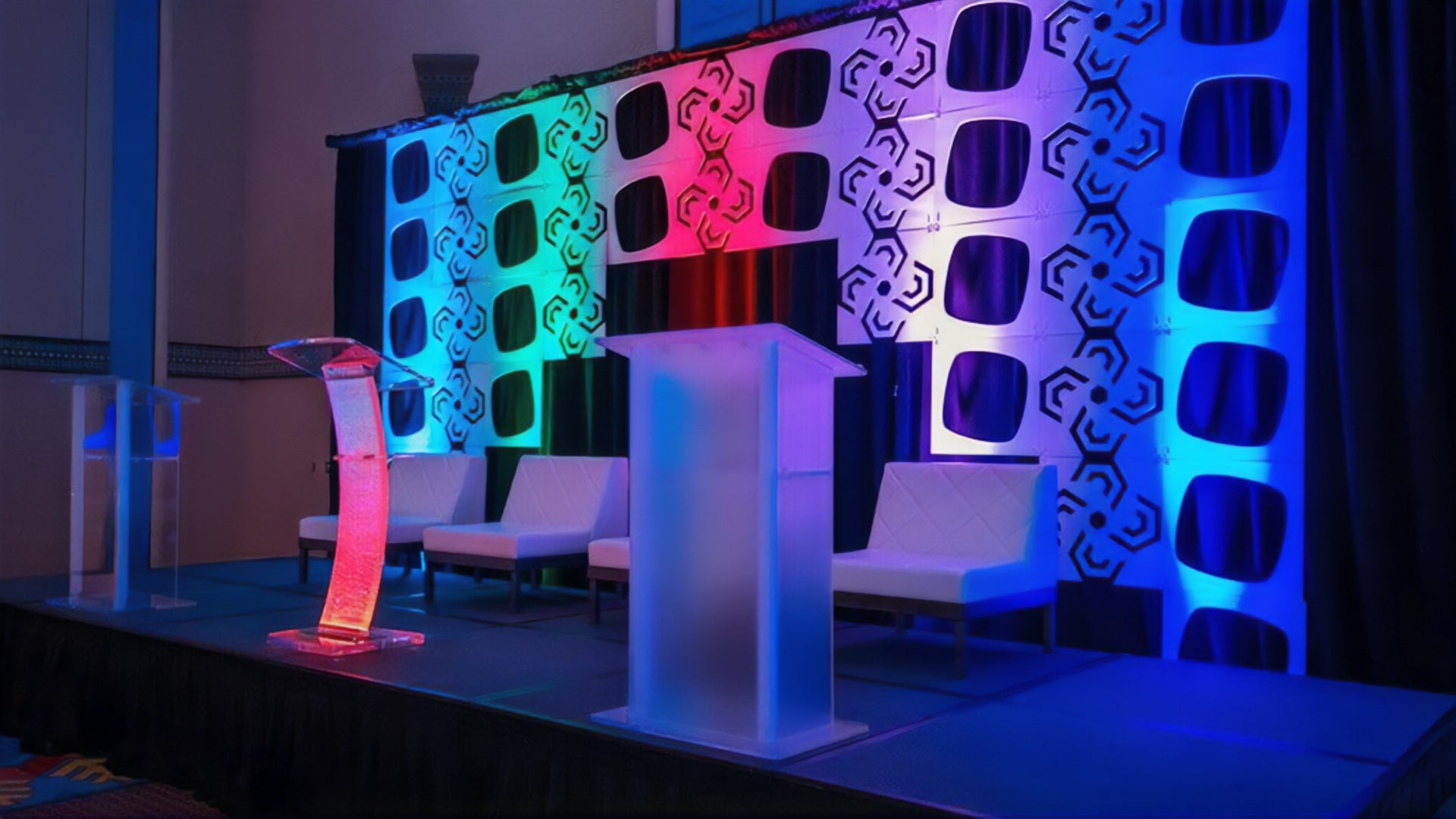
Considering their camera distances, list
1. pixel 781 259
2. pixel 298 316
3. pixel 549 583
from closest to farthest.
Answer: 1. pixel 781 259
2. pixel 549 583
3. pixel 298 316

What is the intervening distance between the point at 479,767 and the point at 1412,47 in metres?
4.02

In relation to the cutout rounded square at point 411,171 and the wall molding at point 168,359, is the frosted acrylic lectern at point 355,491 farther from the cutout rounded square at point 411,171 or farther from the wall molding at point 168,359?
the wall molding at point 168,359

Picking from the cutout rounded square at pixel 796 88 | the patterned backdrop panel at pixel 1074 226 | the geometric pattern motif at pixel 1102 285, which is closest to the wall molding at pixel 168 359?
the patterned backdrop panel at pixel 1074 226

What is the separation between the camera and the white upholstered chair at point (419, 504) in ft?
20.3

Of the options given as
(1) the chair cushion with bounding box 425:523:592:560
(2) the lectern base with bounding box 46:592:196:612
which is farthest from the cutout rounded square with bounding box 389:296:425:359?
(2) the lectern base with bounding box 46:592:196:612

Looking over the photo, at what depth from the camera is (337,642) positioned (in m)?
4.20

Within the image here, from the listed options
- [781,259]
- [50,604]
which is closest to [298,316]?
[50,604]

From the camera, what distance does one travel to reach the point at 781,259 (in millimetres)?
5750

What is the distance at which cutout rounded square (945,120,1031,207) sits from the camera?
5.03 metres

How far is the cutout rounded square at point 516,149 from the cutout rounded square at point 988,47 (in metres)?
2.86

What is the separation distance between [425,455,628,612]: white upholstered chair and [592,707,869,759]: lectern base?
2.29m

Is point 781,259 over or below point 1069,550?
over

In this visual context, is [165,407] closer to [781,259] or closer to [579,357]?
[579,357]

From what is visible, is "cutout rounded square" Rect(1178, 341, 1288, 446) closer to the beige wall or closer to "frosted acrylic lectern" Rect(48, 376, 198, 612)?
"frosted acrylic lectern" Rect(48, 376, 198, 612)
